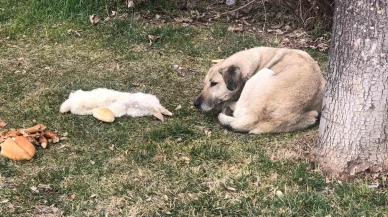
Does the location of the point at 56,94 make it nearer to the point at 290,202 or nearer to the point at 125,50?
the point at 125,50

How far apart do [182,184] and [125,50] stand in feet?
11.3

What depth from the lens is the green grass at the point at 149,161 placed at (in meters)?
3.93

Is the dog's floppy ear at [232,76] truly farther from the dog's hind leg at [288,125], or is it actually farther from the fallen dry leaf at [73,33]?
the fallen dry leaf at [73,33]

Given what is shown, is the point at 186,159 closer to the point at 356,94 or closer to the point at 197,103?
the point at 197,103

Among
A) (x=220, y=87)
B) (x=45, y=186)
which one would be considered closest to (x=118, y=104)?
(x=220, y=87)

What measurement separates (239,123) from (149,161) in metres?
0.97

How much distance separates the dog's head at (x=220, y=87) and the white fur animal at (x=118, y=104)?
386 mm

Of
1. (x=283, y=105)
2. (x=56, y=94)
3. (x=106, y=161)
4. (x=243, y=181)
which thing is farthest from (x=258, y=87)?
(x=56, y=94)

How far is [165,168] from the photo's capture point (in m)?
4.40

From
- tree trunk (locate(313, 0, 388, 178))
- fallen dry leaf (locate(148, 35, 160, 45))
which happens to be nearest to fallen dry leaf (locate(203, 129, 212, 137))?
tree trunk (locate(313, 0, 388, 178))

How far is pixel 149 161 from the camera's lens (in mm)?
4531

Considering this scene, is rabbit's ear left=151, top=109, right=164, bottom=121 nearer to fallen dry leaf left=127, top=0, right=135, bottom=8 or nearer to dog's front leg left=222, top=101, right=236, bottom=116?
dog's front leg left=222, top=101, right=236, bottom=116

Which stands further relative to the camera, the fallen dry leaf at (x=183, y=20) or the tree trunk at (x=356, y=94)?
the fallen dry leaf at (x=183, y=20)

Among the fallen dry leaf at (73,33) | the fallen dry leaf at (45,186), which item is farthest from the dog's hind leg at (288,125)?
the fallen dry leaf at (73,33)
